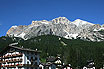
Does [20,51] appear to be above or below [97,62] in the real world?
above

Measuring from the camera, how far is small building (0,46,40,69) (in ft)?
216

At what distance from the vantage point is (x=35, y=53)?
73188 mm

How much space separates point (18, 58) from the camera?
222 ft

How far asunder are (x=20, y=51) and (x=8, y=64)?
9326mm

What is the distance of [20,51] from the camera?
67750mm

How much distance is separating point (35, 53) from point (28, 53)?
17.2 ft

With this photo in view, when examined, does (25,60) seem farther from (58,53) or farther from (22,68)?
(58,53)

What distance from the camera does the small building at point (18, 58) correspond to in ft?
216

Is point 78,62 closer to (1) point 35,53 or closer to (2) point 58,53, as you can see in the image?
(1) point 35,53

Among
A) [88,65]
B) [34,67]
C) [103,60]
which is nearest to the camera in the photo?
[34,67]

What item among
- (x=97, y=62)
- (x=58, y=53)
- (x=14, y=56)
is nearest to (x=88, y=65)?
(x=97, y=62)

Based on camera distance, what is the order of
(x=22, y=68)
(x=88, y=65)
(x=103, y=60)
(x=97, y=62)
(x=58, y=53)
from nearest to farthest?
(x=22, y=68) < (x=97, y=62) < (x=103, y=60) < (x=88, y=65) < (x=58, y=53)

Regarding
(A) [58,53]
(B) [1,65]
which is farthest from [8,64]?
(A) [58,53]

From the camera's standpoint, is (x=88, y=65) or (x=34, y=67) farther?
(x=88, y=65)
